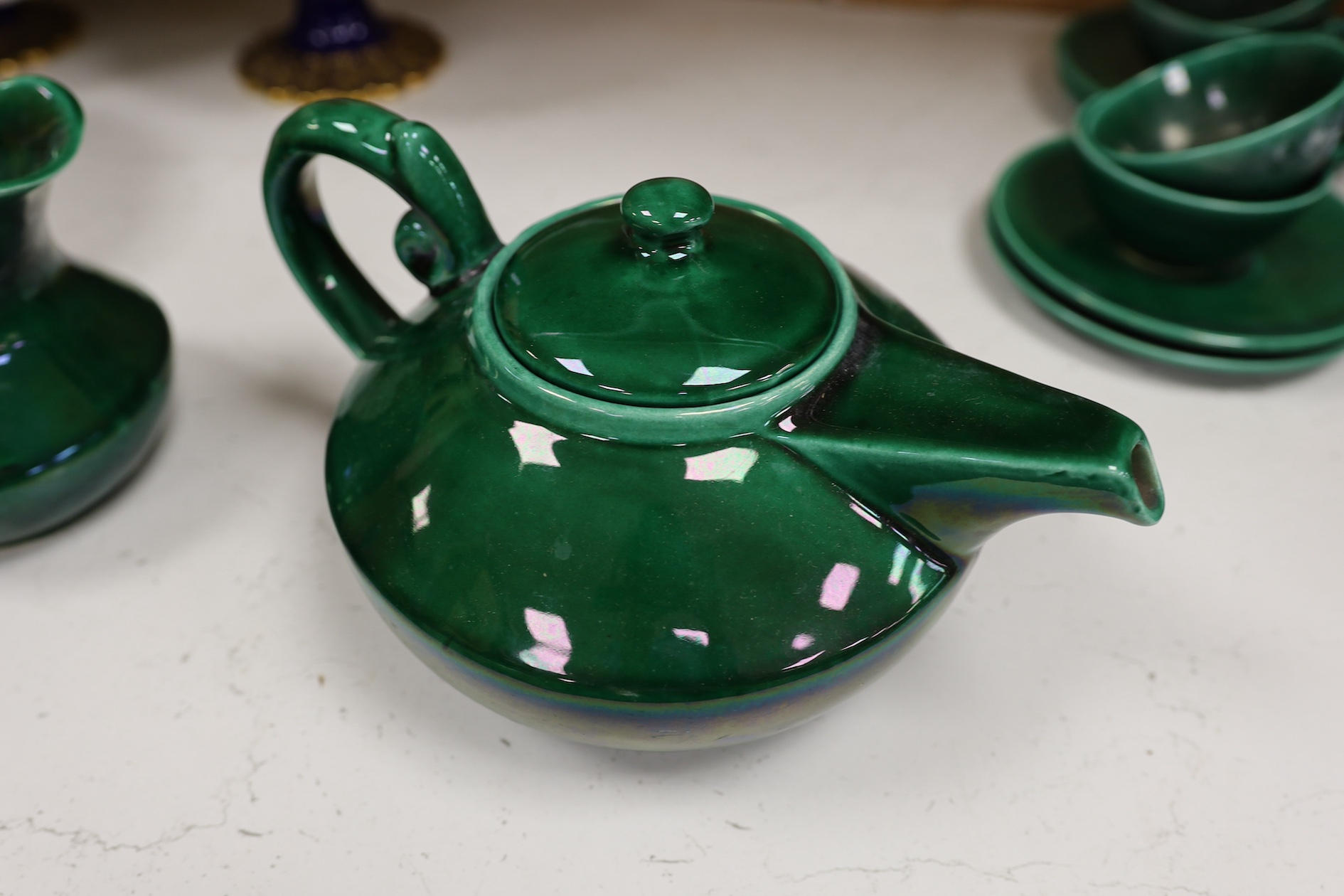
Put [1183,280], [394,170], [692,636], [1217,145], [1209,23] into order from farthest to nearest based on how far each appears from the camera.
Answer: [1209,23] → [1183,280] → [1217,145] → [394,170] → [692,636]

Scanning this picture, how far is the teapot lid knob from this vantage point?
1.76 feet

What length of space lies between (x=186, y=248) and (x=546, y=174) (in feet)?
1.16

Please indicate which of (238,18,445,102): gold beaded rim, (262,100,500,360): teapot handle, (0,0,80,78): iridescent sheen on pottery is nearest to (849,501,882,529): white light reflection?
(262,100,500,360): teapot handle

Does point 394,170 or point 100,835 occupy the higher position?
point 394,170

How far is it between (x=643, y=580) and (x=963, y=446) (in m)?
0.16

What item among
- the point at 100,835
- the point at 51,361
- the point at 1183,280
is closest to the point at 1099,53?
the point at 1183,280

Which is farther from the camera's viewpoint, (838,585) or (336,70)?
(336,70)

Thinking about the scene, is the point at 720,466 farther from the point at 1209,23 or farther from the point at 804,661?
the point at 1209,23

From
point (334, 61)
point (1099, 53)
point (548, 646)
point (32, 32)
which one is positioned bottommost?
point (32, 32)

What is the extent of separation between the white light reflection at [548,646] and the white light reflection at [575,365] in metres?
0.11

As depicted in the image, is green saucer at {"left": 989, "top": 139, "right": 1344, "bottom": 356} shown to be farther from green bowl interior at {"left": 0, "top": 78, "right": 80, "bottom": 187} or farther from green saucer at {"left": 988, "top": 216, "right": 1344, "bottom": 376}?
green bowl interior at {"left": 0, "top": 78, "right": 80, "bottom": 187}

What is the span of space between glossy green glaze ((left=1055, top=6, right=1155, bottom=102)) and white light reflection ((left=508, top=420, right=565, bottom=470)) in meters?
0.89

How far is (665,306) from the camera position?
540mm

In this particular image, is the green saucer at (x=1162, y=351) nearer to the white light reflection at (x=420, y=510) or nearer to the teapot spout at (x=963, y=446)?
the teapot spout at (x=963, y=446)
